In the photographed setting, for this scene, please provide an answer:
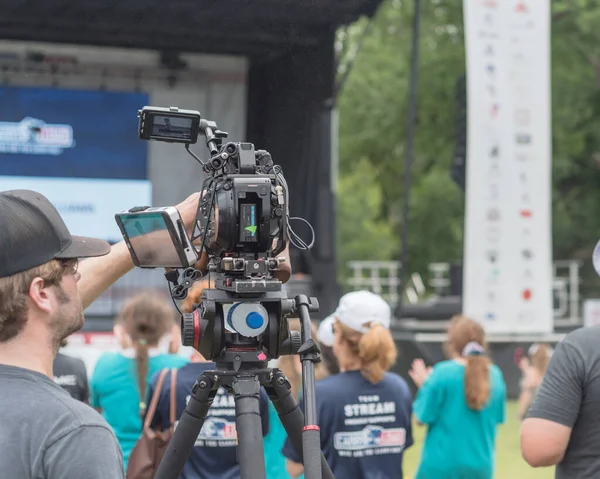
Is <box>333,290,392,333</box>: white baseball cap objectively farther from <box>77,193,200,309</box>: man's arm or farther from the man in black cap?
the man in black cap

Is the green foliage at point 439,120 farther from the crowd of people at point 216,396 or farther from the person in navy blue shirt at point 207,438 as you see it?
the person in navy blue shirt at point 207,438

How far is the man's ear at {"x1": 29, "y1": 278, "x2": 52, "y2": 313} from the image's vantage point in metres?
1.71

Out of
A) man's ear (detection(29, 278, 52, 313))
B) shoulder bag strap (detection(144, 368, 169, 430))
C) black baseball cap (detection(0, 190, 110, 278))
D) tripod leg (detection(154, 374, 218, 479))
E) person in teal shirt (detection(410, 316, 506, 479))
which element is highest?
black baseball cap (detection(0, 190, 110, 278))

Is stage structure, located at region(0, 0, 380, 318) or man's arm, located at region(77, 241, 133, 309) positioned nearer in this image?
man's arm, located at region(77, 241, 133, 309)

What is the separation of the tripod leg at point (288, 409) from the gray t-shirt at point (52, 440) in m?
0.54

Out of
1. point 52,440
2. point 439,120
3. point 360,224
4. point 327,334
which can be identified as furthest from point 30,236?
point 360,224

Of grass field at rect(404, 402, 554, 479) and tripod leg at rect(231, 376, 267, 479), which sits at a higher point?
tripod leg at rect(231, 376, 267, 479)

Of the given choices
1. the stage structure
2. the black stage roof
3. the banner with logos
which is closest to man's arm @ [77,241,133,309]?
the black stage roof

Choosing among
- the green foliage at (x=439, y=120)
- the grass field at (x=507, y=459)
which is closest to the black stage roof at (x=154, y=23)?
the grass field at (x=507, y=459)

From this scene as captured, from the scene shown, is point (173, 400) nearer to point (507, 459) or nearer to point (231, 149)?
point (231, 149)

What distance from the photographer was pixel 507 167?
9.42m

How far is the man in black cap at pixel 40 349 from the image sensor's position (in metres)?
1.57

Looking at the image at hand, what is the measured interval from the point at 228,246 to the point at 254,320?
17 cm

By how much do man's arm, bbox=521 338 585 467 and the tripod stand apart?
34.2 inches
